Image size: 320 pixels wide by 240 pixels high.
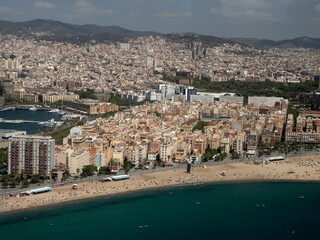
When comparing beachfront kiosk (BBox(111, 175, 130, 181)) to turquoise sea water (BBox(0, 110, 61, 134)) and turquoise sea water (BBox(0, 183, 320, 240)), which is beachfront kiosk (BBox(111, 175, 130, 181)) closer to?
turquoise sea water (BBox(0, 183, 320, 240))

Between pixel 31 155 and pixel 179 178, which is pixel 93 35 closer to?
pixel 179 178

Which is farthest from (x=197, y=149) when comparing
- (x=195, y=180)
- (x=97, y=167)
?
(x=97, y=167)

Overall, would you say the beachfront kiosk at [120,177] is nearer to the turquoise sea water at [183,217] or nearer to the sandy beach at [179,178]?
the sandy beach at [179,178]

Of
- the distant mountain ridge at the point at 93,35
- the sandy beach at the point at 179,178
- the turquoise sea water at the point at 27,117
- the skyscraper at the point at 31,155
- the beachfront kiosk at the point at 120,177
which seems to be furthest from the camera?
the distant mountain ridge at the point at 93,35

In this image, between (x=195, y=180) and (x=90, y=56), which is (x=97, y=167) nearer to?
(x=195, y=180)

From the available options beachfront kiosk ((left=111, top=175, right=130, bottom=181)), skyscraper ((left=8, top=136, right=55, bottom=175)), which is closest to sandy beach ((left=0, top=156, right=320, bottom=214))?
beachfront kiosk ((left=111, top=175, right=130, bottom=181))

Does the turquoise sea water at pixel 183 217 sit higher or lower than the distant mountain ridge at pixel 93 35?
lower

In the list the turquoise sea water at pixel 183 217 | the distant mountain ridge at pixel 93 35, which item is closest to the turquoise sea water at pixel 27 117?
the turquoise sea water at pixel 183 217
